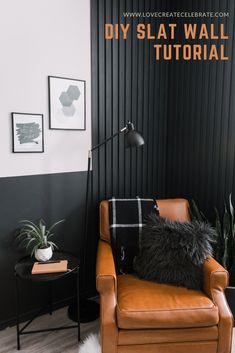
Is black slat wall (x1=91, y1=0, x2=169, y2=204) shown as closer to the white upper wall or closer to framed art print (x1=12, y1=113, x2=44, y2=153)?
the white upper wall

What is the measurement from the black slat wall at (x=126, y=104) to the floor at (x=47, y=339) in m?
0.96

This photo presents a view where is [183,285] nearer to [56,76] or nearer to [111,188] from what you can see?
[111,188]

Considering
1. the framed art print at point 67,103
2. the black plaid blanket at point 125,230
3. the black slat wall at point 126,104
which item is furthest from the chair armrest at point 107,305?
the framed art print at point 67,103

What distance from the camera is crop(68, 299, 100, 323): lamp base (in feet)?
7.72

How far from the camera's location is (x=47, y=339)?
215cm

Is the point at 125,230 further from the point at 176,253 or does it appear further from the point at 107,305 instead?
the point at 107,305

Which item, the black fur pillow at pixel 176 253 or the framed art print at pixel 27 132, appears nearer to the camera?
the black fur pillow at pixel 176 253

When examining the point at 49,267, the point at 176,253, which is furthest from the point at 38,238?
the point at 176,253

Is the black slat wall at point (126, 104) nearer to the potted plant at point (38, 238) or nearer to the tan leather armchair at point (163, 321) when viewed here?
the potted plant at point (38, 238)

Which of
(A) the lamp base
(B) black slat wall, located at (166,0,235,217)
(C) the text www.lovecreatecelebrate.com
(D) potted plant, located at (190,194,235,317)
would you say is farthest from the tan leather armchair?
(C) the text www.lovecreatecelebrate.com

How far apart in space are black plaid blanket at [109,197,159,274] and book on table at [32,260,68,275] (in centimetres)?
43

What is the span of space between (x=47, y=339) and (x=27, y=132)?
142cm

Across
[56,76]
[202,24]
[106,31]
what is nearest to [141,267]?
[56,76]

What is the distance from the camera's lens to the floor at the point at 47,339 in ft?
6.72
